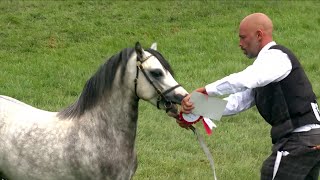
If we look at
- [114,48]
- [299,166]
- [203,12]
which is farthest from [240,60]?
[299,166]

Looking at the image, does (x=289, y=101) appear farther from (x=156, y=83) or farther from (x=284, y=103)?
(x=156, y=83)

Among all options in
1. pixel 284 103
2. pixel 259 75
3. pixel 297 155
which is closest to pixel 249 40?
pixel 259 75

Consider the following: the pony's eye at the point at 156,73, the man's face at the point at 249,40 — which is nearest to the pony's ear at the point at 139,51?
the pony's eye at the point at 156,73

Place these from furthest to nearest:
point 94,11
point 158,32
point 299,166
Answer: point 94,11 → point 158,32 → point 299,166

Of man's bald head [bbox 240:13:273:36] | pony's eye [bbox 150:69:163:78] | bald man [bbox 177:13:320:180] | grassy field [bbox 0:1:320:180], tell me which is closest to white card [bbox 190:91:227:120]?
bald man [bbox 177:13:320:180]

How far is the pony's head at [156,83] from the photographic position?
4207mm

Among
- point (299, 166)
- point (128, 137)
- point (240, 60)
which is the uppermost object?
point (128, 137)

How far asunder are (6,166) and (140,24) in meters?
9.16

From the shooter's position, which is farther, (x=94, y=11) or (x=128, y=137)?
(x=94, y=11)

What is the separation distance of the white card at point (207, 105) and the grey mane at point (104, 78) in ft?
0.85

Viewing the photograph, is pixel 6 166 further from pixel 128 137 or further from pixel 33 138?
pixel 128 137

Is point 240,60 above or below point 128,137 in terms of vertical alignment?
below

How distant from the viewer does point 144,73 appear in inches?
166

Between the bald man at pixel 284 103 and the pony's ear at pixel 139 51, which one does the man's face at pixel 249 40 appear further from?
the pony's ear at pixel 139 51
